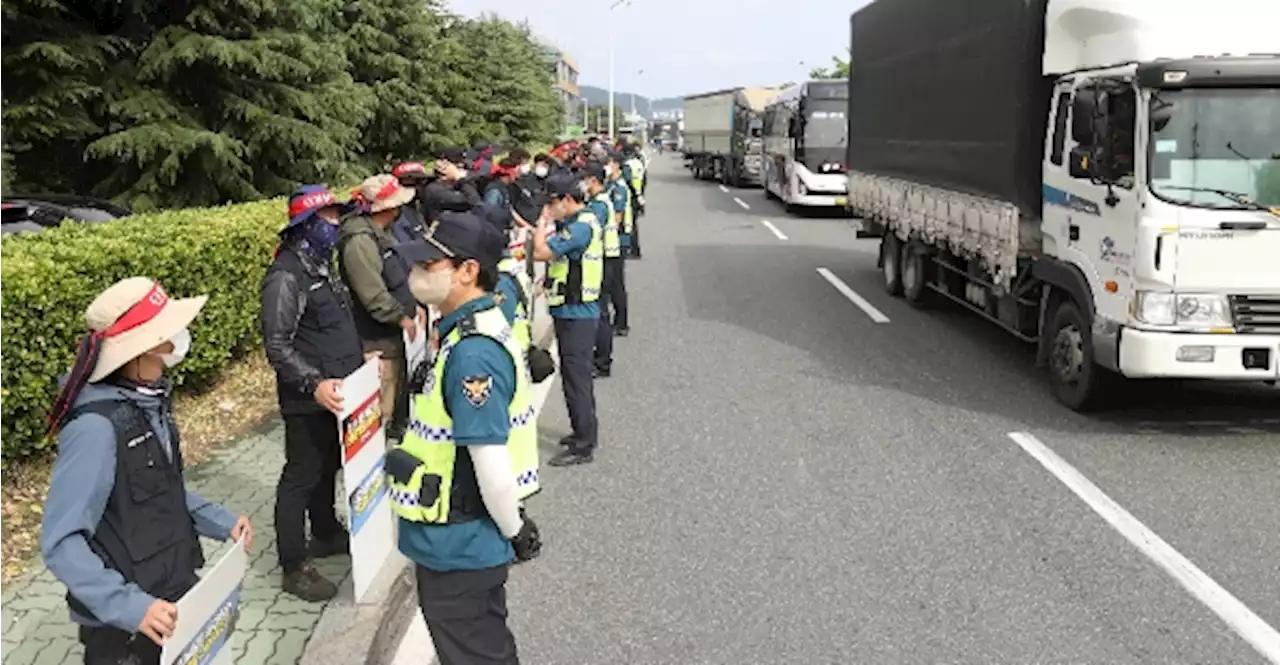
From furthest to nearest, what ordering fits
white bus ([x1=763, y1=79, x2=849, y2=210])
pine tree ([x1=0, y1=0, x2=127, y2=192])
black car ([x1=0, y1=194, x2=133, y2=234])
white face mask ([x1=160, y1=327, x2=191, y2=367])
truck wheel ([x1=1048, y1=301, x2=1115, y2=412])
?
white bus ([x1=763, y1=79, x2=849, y2=210]) → pine tree ([x1=0, y1=0, x2=127, y2=192]) → black car ([x1=0, y1=194, x2=133, y2=234]) → truck wheel ([x1=1048, y1=301, x2=1115, y2=412]) → white face mask ([x1=160, y1=327, x2=191, y2=367])

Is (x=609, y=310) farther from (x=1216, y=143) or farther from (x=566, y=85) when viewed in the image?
(x=566, y=85)

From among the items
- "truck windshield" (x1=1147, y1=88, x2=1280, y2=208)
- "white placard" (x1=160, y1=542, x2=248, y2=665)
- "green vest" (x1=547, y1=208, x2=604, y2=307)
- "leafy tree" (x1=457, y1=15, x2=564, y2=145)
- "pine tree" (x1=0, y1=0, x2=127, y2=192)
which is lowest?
"white placard" (x1=160, y1=542, x2=248, y2=665)

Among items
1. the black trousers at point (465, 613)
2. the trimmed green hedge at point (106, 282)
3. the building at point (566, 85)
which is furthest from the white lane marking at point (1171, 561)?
the building at point (566, 85)

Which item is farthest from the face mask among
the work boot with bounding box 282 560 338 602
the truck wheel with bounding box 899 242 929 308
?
the truck wheel with bounding box 899 242 929 308

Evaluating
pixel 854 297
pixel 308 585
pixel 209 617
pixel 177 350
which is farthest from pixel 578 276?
pixel 854 297

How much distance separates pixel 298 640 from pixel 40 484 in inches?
94.5

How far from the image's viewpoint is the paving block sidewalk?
14.1ft

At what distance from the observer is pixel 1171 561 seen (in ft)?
17.7

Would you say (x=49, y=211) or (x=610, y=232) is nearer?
(x=610, y=232)

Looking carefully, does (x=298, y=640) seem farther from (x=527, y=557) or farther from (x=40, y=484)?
(x=40, y=484)

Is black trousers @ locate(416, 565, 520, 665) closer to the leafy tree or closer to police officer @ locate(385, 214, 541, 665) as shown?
police officer @ locate(385, 214, 541, 665)

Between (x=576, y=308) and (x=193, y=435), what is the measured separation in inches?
104

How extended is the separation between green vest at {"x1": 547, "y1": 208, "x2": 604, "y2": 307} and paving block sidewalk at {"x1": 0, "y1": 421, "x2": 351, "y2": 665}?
89.2 inches

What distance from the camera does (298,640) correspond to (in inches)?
176
